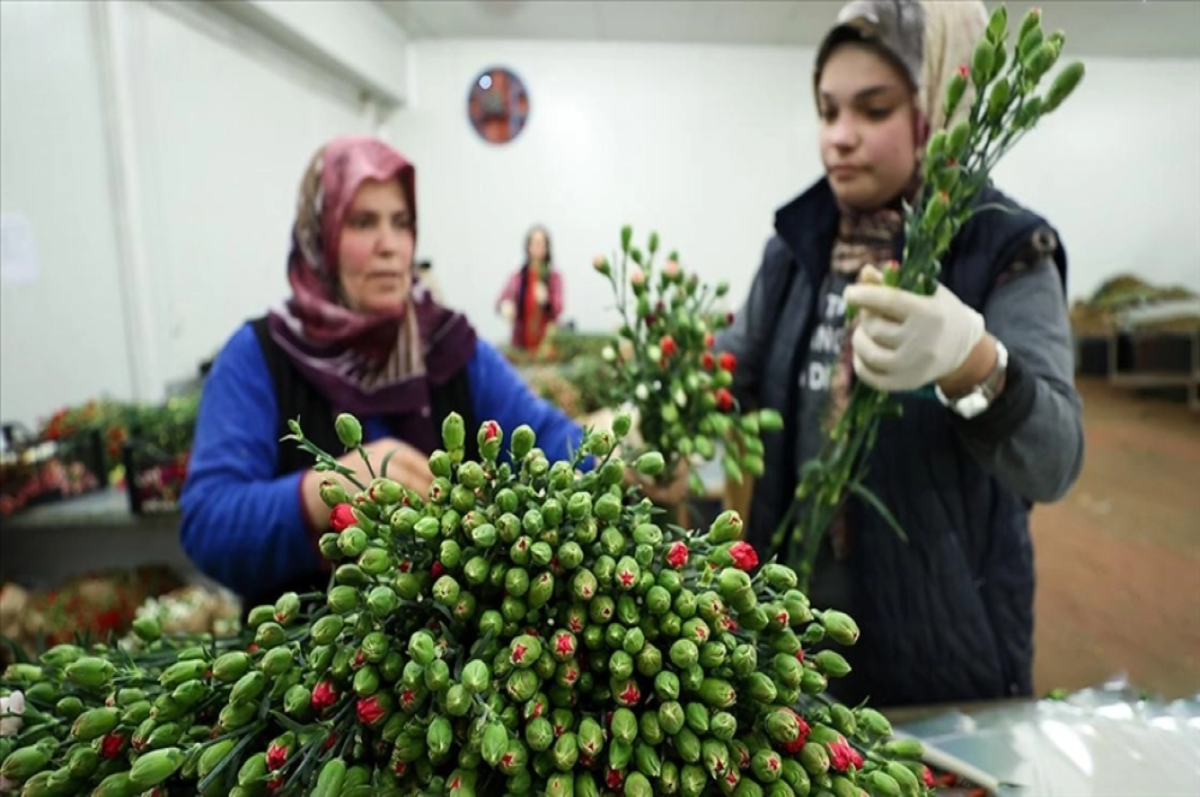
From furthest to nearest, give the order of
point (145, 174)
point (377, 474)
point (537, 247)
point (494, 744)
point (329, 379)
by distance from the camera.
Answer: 1. point (537, 247)
2. point (145, 174)
3. point (329, 379)
4. point (377, 474)
5. point (494, 744)

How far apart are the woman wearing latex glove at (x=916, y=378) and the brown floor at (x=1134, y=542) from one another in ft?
0.41

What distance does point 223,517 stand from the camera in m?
0.98

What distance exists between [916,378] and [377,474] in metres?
0.64

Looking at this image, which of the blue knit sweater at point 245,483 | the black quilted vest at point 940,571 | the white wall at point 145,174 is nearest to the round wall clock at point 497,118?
the white wall at point 145,174

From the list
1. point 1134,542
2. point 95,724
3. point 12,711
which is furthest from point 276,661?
point 1134,542

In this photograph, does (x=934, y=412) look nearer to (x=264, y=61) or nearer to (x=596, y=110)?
(x=596, y=110)

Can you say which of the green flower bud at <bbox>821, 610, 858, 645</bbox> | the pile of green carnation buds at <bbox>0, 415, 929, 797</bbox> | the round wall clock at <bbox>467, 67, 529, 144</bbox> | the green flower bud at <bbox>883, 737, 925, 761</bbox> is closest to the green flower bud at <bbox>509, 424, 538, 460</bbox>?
the pile of green carnation buds at <bbox>0, 415, 929, 797</bbox>

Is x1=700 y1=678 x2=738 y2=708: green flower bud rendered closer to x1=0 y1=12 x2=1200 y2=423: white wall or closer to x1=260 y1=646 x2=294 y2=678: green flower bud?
x1=260 y1=646 x2=294 y2=678: green flower bud

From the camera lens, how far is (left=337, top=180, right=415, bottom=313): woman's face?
1156 mm

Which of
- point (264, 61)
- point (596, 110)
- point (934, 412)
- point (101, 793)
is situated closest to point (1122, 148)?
point (934, 412)

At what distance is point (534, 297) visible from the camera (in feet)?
14.1

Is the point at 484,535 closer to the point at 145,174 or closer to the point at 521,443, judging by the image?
the point at 521,443

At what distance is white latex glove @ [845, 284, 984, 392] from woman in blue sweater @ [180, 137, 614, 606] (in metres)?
0.47

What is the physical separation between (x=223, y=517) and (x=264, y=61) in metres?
3.04
